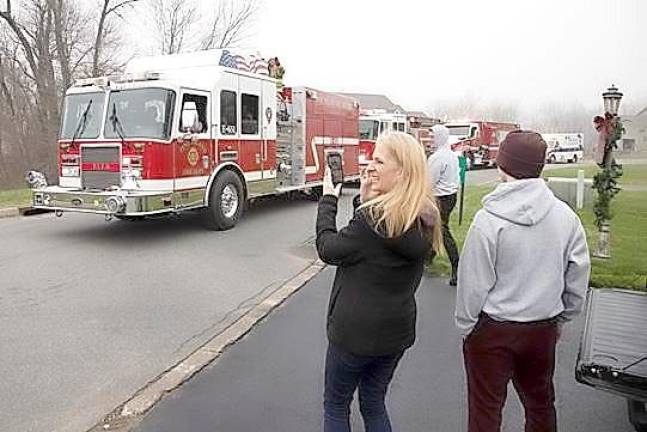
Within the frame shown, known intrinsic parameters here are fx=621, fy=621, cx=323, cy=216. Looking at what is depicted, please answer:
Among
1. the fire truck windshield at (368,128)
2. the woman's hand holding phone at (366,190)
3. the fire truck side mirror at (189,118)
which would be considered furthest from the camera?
the fire truck windshield at (368,128)

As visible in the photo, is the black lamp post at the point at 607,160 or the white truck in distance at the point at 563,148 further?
the white truck in distance at the point at 563,148

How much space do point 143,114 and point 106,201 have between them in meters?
1.60

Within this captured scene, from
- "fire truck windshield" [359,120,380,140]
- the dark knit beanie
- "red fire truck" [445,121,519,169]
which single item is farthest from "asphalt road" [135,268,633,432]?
"red fire truck" [445,121,519,169]

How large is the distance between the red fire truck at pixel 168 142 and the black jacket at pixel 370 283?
737 cm

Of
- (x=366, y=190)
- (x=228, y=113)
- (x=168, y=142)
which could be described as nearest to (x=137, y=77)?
(x=168, y=142)

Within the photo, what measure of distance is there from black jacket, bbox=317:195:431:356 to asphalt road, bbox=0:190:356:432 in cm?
193

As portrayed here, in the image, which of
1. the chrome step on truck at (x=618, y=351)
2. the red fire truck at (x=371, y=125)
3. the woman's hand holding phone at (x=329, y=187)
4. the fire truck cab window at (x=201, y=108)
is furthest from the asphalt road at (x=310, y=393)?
the red fire truck at (x=371, y=125)

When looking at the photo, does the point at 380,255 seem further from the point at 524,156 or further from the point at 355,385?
the point at 524,156

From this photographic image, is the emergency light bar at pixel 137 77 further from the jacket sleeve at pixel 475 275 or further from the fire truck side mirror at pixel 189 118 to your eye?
the jacket sleeve at pixel 475 275

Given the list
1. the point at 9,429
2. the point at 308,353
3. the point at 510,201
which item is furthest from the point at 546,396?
the point at 9,429

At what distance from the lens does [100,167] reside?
1030cm

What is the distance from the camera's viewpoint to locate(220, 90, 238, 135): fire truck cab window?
11438mm

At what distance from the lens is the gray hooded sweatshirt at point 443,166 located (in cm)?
701

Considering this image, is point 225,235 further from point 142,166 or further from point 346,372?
point 346,372
